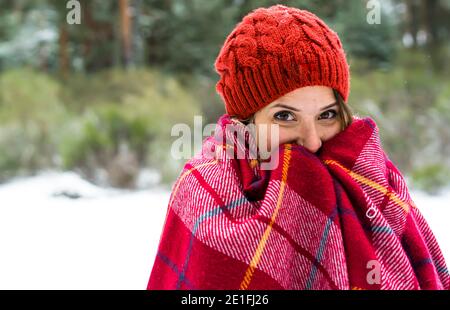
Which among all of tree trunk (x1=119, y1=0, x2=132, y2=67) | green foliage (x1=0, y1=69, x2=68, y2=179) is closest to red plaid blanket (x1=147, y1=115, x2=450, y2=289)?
green foliage (x1=0, y1=69, x2=68, y2=179)

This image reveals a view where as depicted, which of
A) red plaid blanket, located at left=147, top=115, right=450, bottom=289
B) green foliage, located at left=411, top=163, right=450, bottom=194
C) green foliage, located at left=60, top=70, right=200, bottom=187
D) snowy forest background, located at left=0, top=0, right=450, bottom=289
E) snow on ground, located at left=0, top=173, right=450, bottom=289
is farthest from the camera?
green foliage, located at left=60, top=70, right=200, bottom=187

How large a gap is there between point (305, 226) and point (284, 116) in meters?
0.22

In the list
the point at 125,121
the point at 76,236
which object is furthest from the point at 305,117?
the point at 125,121

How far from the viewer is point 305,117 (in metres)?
0.91

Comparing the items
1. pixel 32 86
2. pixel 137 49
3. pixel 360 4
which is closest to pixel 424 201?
pixel 360 4

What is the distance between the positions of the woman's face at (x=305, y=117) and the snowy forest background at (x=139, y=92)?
201cm

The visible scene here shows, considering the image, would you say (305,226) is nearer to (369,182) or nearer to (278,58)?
(369,182)

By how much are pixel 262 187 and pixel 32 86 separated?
3.51m

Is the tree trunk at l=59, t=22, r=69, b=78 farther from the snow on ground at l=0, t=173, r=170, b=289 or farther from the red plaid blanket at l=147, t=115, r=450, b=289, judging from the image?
the red plaid blanket at l=147, t=115, r=450, b=289

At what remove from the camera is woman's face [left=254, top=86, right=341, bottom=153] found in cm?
91

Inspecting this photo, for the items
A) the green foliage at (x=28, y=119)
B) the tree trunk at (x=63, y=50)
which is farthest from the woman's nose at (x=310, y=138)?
the tree trunk at (x=63, y=50)

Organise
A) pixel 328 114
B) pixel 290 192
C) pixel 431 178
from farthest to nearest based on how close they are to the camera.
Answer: pixel 431 178, pixel 328 114, pixel 290 192
